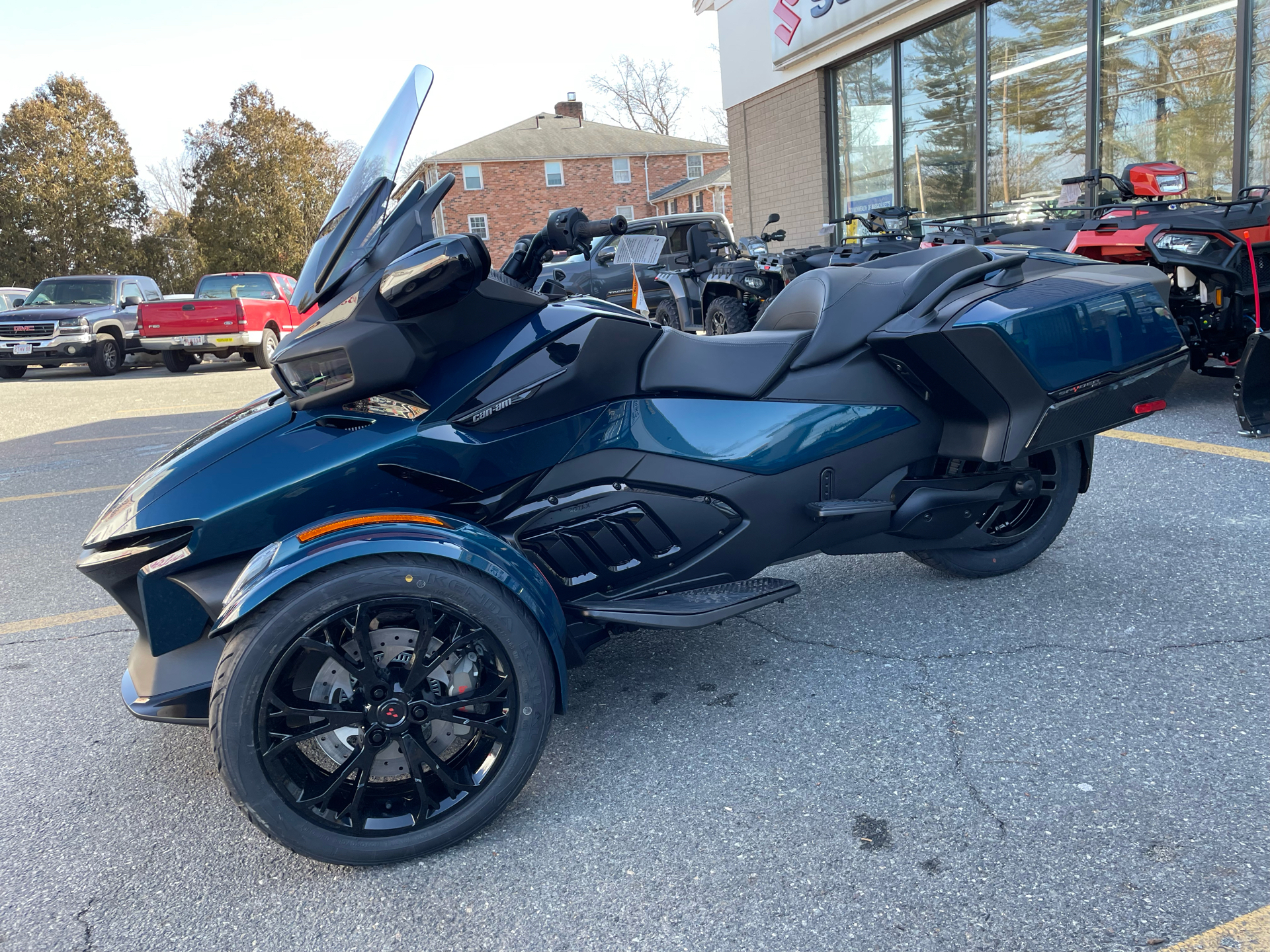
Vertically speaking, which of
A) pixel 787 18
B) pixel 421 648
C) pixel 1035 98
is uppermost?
pixel 787 18

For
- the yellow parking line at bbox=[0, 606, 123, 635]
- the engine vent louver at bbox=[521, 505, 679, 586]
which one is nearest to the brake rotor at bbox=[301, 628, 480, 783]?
the engine vent louver at bbox=[521, 505, 679, 586]

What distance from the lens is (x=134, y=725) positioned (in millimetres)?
2971

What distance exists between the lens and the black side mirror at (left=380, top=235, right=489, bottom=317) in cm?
233

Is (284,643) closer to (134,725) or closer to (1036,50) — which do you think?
(134,725)

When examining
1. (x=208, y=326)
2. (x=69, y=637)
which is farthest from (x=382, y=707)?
(x=208, y=326)

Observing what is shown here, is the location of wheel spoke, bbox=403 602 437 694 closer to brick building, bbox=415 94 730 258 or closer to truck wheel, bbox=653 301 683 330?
truck wheel, bbox=653 301 683 330

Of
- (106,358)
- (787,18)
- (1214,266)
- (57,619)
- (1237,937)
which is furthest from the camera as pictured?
(106,358)

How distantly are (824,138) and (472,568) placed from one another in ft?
47.5

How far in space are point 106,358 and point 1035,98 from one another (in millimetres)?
15589

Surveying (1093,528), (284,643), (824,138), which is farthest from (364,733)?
(824,138)

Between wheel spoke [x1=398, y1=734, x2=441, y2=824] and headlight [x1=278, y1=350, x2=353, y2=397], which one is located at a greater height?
headlight [x1=278, y1=350, x2=353, y2=397]

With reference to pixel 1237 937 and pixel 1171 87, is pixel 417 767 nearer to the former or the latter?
pixel 1237 937

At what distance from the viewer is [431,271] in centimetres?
233

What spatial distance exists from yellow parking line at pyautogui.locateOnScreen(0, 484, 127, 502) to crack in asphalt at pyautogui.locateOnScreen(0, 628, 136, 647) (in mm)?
2924
